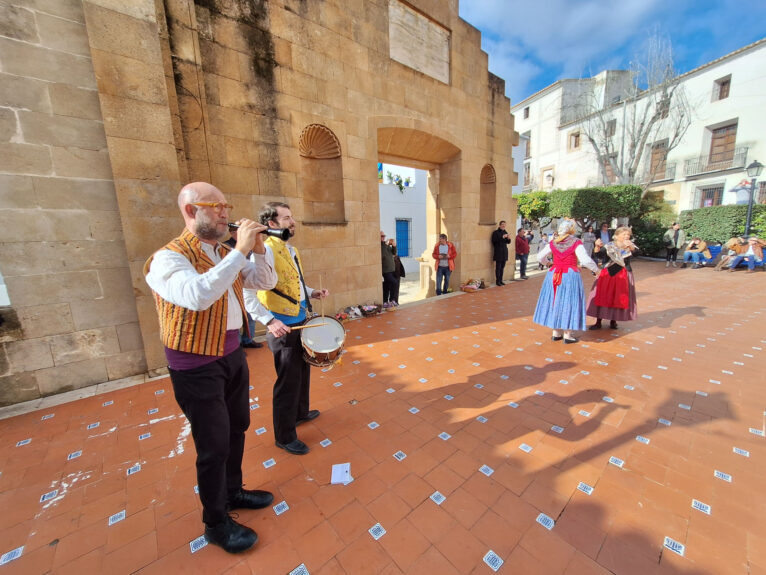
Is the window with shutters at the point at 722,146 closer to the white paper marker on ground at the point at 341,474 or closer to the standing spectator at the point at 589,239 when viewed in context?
the standing spectator at the point at 589,239

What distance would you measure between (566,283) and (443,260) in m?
4.22

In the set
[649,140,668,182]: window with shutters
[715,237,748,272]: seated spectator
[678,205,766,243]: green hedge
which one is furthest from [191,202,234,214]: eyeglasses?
[649,140,668,182]: window with shutters

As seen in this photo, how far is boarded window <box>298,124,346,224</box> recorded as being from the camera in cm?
600

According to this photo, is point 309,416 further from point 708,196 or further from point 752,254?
point 708,196

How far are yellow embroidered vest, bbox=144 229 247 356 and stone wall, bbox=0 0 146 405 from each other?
126 inches

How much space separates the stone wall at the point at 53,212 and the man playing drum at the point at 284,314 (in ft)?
9.22

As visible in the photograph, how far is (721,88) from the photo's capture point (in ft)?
61.8

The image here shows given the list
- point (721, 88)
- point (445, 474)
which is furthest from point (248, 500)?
point (721, 88)

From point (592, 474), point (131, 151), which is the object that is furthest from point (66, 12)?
point (592, 474)

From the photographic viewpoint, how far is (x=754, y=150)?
1741 centimetres

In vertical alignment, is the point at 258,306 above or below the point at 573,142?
below

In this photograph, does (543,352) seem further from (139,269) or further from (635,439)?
(139,269)

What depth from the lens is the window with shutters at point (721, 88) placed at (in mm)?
18531

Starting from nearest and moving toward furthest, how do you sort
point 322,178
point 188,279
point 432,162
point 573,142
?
point 188,279, point 322,178, point 432,162, point 573,142
